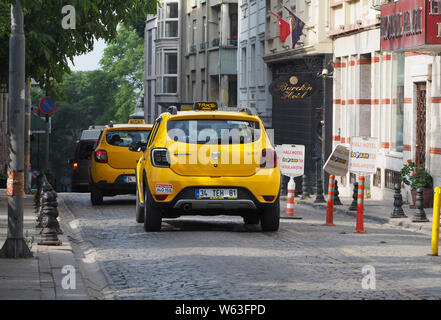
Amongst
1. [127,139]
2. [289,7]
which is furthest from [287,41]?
[127,139]

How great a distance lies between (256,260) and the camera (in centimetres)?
1359

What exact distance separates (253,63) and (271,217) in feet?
115

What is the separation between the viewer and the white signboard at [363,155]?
21.5 metres

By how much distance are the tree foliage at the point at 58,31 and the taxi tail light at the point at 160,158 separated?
10.7ft

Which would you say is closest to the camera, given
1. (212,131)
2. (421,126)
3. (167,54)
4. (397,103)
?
(212,131)

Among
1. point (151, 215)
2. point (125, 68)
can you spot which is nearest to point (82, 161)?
A: point (151, 215)

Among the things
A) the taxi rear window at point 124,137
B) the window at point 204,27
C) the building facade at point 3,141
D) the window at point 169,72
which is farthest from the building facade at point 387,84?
the window at point 169,72

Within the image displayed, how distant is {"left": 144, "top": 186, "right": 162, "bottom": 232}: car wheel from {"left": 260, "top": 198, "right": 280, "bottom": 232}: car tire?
1.56 m

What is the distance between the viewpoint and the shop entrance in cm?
2855

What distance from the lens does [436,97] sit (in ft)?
88.6

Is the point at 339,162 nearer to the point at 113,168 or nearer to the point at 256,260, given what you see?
the point at 113,168

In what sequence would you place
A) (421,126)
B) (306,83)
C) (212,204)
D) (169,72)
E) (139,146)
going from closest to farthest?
(212,204), (139,146), (421,126), (306,83), (169,72)

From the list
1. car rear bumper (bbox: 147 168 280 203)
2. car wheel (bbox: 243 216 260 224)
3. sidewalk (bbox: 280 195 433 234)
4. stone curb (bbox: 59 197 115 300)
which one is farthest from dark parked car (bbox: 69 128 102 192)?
car rear bumper (bbox: 147 168 280 203)

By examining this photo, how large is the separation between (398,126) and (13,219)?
62.3 ft
